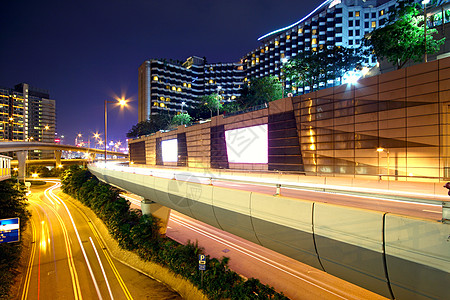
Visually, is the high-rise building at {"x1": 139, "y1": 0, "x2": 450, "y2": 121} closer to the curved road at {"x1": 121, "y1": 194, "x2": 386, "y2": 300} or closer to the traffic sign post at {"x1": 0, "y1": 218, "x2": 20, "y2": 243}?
the curved road at {"x1": 121, "y1": 194, "x2": 386, "y2": 300}

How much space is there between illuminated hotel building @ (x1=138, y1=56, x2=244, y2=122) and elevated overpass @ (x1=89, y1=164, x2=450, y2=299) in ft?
300

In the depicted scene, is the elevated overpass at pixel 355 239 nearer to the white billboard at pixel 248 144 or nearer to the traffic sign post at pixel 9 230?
the traffic sign post at pixel 9 230

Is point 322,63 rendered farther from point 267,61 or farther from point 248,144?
point 267,61

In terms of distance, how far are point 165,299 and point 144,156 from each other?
5392 cm

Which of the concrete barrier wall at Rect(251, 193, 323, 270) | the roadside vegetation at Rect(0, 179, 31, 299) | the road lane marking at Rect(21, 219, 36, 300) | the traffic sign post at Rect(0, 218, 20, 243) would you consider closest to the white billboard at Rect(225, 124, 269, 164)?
the concrete barrier wall at Rect(251, 193, 323, 270)

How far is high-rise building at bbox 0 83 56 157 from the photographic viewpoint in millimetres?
118875

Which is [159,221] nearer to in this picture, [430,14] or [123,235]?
[123,235]

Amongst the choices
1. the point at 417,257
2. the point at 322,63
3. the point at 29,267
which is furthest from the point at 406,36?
the point at 29,267

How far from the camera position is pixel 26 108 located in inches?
5143

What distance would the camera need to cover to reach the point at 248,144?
30.4 metres

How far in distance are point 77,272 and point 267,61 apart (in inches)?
4788

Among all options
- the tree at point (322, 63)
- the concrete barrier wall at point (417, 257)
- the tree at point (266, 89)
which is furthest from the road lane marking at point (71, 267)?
the tree at point (266, 89)

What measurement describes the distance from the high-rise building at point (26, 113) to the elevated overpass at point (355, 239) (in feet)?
459

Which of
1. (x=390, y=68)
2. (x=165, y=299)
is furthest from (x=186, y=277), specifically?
(x=390, y=68)
